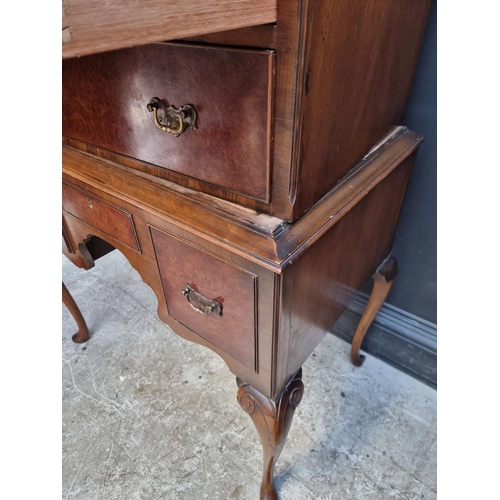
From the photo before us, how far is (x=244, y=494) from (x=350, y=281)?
0.55 metres

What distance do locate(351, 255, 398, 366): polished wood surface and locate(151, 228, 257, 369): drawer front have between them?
0.45 m

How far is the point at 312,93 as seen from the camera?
16.6 inches

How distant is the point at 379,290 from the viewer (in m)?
0.96

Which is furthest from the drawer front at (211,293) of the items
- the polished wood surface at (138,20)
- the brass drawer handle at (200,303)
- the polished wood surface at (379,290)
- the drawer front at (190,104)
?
the polished wood surface at (379,290)

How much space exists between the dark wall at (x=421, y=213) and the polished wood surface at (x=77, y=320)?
35.9 inches

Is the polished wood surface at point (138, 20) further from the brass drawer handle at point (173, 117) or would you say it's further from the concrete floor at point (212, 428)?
the concrete floor at point (212, 428)

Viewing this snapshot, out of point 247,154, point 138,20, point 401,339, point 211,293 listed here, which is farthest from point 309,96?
point 401,339

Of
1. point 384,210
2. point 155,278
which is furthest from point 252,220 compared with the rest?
point 384,210

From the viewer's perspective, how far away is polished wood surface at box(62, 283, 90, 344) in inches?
45.0

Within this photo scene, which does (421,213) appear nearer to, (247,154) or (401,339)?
(401,339)

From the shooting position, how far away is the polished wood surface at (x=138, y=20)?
253 millimetres

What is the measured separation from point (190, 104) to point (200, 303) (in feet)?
0.95

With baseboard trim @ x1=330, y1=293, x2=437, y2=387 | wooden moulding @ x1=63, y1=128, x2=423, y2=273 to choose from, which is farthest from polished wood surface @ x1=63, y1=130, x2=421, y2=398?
baseboard trim @ x1=330, y1=293, x2=437, y2=387

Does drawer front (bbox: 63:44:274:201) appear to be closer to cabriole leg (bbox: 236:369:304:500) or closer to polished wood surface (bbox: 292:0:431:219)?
polished wood surface (bbox: 292:0:431:219)
